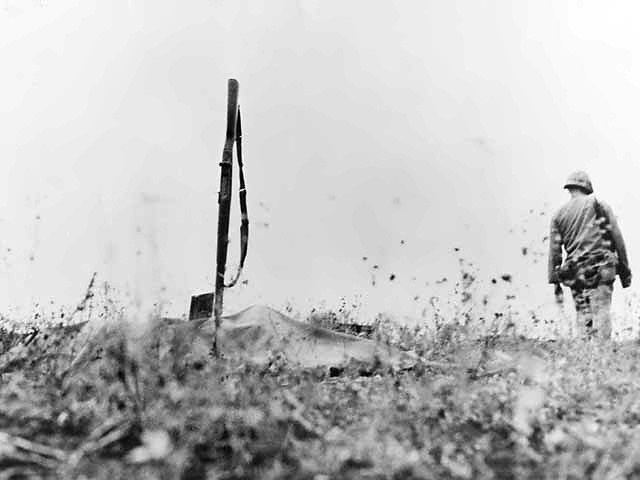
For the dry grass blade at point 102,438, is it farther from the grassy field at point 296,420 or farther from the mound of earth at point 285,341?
the mound of earth at point 285,341

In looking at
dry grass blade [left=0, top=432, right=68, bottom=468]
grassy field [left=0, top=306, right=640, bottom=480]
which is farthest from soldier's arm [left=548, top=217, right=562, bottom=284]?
dry grass blade [left=0, top=432, right=68, bottom=468]

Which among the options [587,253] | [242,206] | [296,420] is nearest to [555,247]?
[587,253]

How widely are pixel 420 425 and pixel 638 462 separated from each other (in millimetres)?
869

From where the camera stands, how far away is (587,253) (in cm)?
793

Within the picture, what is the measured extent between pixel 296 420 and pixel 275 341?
2318 mm

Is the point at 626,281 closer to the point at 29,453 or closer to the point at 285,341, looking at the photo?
the point at 285,341

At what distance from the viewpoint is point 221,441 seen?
10.7ft

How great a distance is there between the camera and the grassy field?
294 cm

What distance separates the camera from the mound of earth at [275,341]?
5.32 meters

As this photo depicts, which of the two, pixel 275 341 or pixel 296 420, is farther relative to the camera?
pixel 275 341

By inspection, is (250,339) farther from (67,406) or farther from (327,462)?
(327,462)

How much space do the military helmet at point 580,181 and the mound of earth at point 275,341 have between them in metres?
3.35

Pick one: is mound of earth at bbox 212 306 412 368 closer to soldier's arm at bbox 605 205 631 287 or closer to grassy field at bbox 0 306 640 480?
grassy field at bbox 0 306 640 480

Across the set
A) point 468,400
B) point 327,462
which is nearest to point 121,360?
point 327,462
